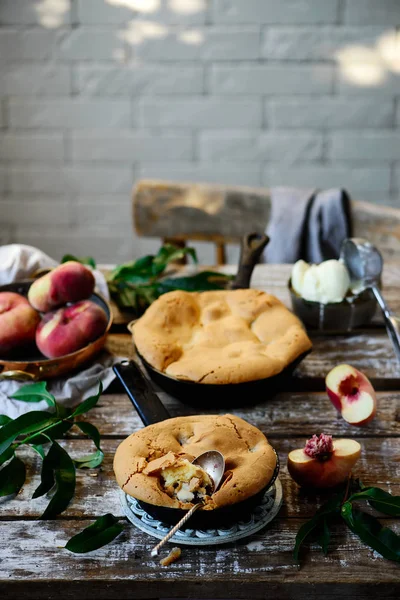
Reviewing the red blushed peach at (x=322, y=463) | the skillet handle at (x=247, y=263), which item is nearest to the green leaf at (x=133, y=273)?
the skillet handle at (x=247, y=263)

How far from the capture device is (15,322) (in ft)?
3.36

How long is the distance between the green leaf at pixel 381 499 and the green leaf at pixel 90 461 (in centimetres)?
30

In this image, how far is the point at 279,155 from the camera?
2.53 meters

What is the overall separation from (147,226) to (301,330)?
893 millimetres

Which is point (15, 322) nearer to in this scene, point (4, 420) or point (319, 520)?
point (4, 420)

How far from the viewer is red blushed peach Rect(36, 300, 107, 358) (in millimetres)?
1004

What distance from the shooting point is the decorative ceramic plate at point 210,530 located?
657 mm

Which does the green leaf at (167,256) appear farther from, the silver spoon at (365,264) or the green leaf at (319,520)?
the green leaf at (319,520)

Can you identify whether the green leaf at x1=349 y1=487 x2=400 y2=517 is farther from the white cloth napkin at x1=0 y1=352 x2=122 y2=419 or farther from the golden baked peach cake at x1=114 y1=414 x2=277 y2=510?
the white cloth napkin at x1=0 y1=352 x2=122 y2=419

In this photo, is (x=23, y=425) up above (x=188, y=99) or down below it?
below

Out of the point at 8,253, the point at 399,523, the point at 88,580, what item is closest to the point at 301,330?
the point at 399,523

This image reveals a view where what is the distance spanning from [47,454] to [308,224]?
1.17m

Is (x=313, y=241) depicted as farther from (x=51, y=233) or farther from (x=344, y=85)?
(x=51, y=233)

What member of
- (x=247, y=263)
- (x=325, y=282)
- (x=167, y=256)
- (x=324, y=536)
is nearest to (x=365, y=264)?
(x=325, y=282)
